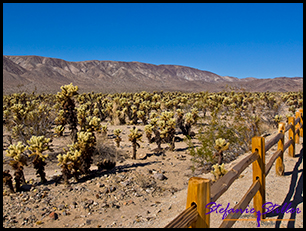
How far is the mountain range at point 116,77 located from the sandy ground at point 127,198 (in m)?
59.5

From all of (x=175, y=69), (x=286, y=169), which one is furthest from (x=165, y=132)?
(x=175, y=69)

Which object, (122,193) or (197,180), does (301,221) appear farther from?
(122,193)

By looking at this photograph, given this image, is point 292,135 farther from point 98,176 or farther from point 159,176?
point 98,176

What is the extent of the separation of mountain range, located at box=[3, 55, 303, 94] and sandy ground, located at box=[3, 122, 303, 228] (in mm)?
59469

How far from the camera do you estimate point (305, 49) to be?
6113 mm

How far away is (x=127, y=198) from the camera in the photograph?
20.5 ft

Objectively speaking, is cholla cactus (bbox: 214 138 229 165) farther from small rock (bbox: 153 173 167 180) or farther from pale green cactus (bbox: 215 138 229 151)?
small rock (bbox: 153 173 167 180)

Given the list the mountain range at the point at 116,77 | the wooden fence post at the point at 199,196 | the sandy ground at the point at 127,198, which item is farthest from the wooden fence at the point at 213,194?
the mountain range at the point at 116,77

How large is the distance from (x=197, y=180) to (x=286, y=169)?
4620mm

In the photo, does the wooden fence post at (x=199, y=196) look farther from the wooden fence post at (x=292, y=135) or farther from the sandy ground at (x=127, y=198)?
the wooden fence post at (x=292, y=135)

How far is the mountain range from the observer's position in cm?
7512

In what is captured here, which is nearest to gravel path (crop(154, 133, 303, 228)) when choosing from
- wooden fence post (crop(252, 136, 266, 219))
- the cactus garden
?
wooden fence post (crop(252, 136, 266, 219))

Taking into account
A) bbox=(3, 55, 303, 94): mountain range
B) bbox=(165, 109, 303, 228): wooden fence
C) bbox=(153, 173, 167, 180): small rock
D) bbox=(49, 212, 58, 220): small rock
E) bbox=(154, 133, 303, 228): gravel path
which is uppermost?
bbox=(3, 55, 303, 94): mountain range

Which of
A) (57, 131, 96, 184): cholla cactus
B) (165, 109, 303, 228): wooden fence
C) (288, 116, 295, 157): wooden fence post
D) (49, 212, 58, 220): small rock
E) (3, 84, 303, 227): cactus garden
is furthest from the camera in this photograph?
(57, 131, 96, 184): cholla cactus
